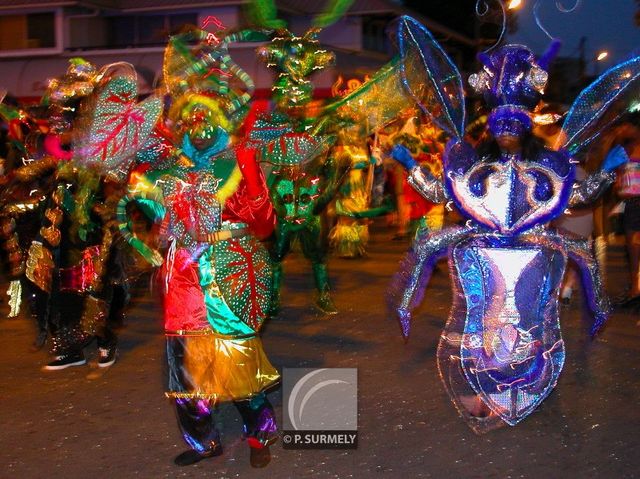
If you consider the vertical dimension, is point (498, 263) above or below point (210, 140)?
below

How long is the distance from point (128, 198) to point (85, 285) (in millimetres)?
2091

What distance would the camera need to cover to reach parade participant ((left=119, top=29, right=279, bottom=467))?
14.5 feet

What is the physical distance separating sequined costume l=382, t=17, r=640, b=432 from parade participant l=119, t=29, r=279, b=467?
1.03 meters

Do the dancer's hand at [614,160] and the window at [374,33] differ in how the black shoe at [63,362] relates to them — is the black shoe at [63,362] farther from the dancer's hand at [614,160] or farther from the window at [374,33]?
the window at [374,33]

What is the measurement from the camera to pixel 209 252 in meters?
4.43

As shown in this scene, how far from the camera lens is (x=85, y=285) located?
21.2 feet

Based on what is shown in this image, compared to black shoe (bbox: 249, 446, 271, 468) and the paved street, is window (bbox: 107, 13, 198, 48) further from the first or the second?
black shoe (bbox: 249, 446, 271, 468)

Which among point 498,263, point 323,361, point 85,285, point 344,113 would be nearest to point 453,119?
point 498,263

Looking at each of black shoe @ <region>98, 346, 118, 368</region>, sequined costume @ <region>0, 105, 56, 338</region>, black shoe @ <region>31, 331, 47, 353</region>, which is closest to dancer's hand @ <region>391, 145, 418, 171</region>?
sequined costume @ <region>0, 105, 56, 338</region>

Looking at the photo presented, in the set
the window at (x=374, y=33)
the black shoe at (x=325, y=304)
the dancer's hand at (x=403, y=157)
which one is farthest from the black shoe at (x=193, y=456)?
the window at (x=374, y=33)

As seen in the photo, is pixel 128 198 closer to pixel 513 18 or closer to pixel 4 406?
pixel 4 406

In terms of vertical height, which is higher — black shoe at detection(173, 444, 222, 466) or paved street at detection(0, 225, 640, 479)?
black shoe at detection(173, 444, 222, 466)

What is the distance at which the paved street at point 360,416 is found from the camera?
15.0ft

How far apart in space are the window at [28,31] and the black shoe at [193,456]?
954 inches
